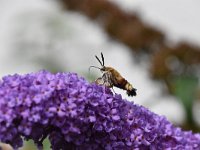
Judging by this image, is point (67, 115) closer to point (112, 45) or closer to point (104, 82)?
point (104, 82)

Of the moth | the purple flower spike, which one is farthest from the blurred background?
the purple flower spike

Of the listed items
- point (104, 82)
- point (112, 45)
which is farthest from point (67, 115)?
point (112, 45)

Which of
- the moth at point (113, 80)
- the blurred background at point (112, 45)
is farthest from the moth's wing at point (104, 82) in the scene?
the blurred background at point (112, 45)

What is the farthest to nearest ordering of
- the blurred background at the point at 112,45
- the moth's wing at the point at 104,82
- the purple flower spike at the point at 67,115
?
1. the blurred background at the point at 112,45
2. the moth's wing at the point at 104,82
3. the purple flower spike at the point at 67,115

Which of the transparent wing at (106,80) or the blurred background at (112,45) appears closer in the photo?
the transparent wing at (106,80)

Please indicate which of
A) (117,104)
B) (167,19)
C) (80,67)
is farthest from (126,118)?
(167,19)

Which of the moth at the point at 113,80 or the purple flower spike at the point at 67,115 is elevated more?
the moth at the point at 113,80

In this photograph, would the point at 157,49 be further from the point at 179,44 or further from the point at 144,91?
the point at 144,91

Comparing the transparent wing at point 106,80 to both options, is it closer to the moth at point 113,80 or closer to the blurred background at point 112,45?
the moth at point 113,80
